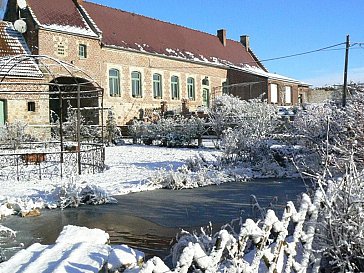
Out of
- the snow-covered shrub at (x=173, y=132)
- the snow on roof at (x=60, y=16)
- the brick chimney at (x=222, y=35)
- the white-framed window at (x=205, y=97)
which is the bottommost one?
the snow-covered shrub at (x=173, y=132)

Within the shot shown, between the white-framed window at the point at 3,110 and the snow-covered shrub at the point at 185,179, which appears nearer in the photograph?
the snow-covered shrub at the point at 185,179

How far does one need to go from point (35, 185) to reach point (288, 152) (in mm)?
7321

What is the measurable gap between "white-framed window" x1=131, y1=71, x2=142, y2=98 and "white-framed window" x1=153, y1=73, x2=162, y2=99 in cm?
163

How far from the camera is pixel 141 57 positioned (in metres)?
32.3

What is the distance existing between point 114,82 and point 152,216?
2351cm

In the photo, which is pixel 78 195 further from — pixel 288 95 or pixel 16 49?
pixel 288 95

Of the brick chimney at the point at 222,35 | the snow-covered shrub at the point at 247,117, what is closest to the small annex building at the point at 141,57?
the brick chimney at the point at 222,35

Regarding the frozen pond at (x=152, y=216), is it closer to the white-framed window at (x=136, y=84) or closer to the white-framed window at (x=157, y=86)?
the white-framed window at (x=136, y=84)

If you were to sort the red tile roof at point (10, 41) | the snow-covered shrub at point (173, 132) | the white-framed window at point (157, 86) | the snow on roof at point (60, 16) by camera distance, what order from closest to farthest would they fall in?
the snow-covered shrub at point (173, 132) < the red tile roof at point (10, 41) < the snow on roof at point (60, 16) < the white-framed window at point (157, 86)

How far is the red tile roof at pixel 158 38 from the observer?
3159 cm

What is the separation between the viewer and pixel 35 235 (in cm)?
677

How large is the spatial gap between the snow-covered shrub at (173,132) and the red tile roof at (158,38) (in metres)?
8.48

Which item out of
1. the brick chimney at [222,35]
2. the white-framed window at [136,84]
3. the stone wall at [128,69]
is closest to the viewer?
the stone wall at [128,69]

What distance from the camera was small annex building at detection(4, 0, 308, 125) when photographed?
27.4 metres
